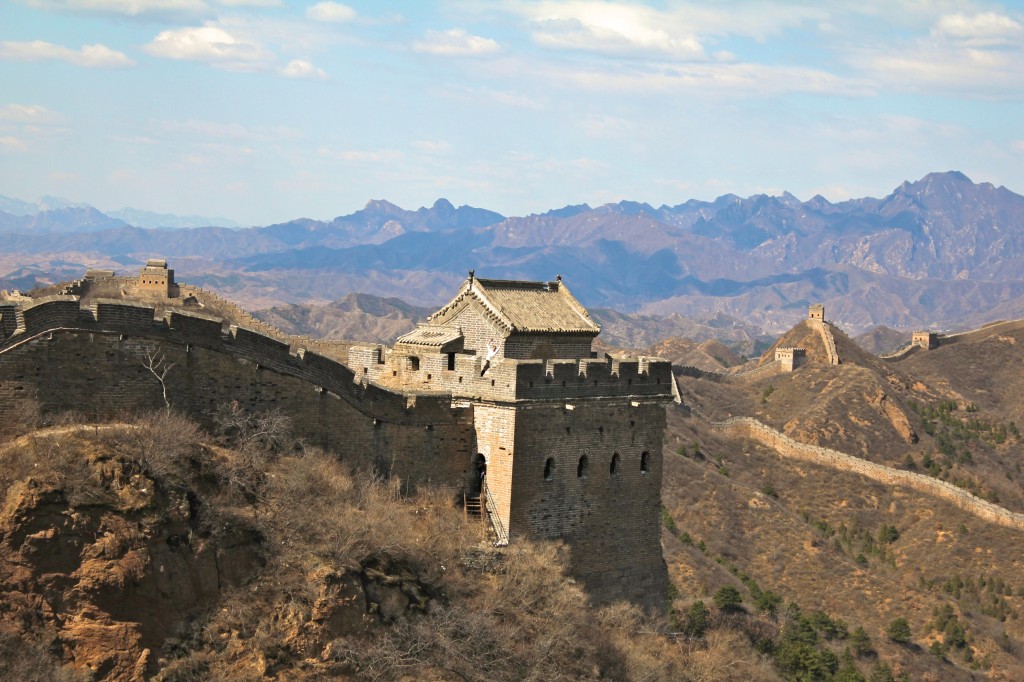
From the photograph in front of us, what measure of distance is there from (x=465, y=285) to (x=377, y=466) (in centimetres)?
596

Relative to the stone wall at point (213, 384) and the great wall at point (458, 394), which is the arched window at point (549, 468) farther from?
the stone wall at point (213, 384)

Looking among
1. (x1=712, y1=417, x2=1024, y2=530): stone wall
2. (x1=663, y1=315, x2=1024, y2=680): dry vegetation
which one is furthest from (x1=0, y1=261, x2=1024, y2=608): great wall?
(x1=712, y1=417, x2=1024, y2=530): stone wall

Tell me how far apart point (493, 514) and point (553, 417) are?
252cm

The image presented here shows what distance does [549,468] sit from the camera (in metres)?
33.4

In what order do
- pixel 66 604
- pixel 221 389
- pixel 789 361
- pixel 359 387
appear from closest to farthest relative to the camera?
pixel 66 604, pixel 221 389, pixel 359 387, pixel 789 361

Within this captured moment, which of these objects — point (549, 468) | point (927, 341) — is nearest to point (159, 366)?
point (549, 468)

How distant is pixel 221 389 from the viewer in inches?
1114

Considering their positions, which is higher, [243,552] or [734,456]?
[243,552]

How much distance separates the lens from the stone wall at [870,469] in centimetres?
7919

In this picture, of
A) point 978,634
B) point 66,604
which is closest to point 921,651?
point 978,634

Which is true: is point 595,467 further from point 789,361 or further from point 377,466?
point 789,361

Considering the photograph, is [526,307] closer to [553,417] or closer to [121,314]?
[553,417]

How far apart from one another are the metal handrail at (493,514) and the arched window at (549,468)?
4.47ft

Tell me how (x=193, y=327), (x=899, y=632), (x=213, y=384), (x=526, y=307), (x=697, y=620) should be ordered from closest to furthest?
(x=193, y=327), (x=213, y=384), (x=526, y=307), (x=697, y=620), (x=899, y=632)
